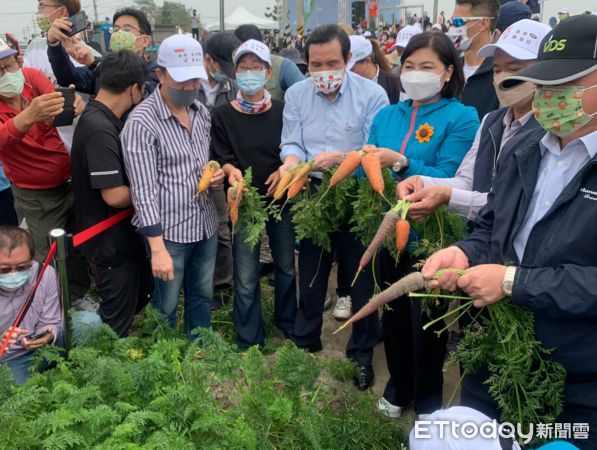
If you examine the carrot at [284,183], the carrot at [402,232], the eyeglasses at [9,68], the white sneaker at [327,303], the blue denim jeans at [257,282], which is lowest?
the white sneaker at [327,303]

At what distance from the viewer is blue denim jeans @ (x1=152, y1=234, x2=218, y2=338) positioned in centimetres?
374

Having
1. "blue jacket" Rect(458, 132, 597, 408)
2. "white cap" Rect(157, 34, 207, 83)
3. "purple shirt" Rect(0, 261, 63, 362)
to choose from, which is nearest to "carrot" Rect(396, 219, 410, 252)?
"blue jacket" Rect(458, 132, 597, 408)

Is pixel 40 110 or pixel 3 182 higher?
pixel 40 110

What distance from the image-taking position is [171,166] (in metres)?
3.53

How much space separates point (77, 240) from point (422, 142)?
2278 mm

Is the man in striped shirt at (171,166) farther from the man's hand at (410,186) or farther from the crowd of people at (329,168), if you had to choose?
the man's hand at (410,186)

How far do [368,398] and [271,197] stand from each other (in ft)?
5.32

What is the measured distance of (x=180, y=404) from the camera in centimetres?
257

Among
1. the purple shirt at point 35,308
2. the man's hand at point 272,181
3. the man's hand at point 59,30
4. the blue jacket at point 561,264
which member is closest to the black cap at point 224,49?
the man's hand at point 59,30

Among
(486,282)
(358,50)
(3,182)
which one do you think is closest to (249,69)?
(358,50)

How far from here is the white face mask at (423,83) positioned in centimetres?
321

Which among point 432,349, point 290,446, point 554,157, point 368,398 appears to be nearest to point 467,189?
point 554,157

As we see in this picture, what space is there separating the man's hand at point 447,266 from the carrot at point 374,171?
0.77 metres

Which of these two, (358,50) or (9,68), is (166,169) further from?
(358,50)
